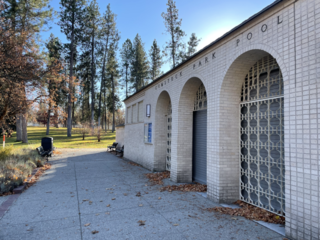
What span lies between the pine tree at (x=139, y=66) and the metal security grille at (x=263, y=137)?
1292 inches

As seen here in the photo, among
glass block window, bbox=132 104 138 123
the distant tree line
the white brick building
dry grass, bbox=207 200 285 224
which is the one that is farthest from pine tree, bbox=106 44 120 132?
dry grass, bbox=207 200 285 224

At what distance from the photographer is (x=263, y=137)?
4.81 metres

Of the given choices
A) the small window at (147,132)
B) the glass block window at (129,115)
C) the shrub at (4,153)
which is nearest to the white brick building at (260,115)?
the small window at (147,132)

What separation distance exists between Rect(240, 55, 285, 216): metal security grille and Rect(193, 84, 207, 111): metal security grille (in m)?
1.91

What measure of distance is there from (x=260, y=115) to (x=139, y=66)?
34484 mm

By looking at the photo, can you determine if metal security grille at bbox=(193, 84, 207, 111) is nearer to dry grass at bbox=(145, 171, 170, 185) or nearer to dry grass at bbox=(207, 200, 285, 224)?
dry grass at bbox=(145, 171, 170, 185)

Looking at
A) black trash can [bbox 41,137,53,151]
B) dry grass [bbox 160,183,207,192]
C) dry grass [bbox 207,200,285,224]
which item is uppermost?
black trash can [bbox 41,137,53,151]

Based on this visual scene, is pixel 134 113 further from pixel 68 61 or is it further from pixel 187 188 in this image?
pixel 68 61

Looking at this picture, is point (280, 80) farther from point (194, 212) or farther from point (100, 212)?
point (100, 212)

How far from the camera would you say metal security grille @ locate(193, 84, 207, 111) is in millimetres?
7300

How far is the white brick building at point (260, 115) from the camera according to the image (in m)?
3.30

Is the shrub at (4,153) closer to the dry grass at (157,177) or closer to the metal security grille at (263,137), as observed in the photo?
the dry grass at (157,177)

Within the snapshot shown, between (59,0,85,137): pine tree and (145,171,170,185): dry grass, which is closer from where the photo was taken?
(145,171,170,185): dry grass

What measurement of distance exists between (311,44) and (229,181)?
3427mm
